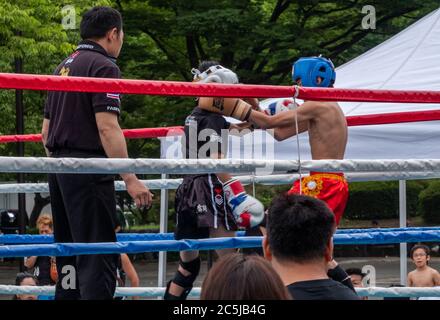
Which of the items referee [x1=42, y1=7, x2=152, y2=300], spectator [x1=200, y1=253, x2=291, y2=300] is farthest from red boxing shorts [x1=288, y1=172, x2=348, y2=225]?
spectator [x1=200, y1=253, x2=291, y2=300]

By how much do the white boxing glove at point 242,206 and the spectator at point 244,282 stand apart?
7.28 ft

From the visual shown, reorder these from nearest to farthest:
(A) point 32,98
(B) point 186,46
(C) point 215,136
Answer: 1. (C) point 215,136
2. (A) point 32,98
3. (B) point 186,46

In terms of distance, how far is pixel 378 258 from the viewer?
22.2 m

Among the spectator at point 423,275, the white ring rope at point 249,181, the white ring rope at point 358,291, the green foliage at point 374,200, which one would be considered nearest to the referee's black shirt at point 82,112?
the white ring rope at point 358,291

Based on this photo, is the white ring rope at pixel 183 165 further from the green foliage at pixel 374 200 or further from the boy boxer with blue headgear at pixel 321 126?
the green foliage at pixel 374 200

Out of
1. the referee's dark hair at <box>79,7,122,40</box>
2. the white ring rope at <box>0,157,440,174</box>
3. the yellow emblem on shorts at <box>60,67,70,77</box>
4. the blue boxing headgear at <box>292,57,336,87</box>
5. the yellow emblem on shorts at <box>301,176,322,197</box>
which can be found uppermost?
the referee's dark hair at <box>79,7,122,40</box>

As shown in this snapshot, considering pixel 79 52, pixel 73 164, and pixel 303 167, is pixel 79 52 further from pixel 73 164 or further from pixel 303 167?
pixel 303 167

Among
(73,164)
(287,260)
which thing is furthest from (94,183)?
(287,260)

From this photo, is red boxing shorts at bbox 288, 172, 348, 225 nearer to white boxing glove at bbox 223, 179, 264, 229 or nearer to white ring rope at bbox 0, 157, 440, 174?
white boxing glove at bbox 223, 179, 264, 229

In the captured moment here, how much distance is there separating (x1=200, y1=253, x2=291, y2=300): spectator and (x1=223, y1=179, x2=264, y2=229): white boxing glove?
87.4 inches

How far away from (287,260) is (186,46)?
51.8ft

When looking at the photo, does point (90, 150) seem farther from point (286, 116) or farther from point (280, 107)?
point (280, 107)

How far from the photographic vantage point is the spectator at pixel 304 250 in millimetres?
3029

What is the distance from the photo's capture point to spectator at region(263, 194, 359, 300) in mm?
3029
